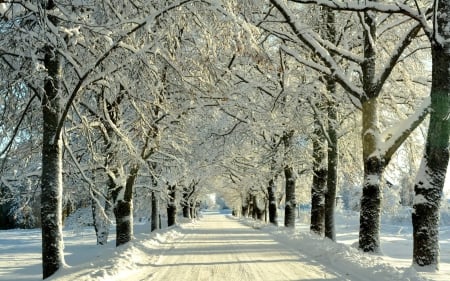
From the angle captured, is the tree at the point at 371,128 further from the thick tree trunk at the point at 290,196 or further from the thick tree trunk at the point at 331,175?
the thick tree trunk at the point at 290,196

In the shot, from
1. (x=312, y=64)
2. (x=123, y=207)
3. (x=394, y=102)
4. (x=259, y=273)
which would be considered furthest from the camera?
(x=123, y=207)

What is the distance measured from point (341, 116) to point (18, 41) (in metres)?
14.4

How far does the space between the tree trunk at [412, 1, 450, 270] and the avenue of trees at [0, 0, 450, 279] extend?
2cm

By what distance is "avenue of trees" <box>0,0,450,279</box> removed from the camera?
723 cm

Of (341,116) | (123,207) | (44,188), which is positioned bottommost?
(123,207)

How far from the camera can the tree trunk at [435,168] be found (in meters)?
8.22

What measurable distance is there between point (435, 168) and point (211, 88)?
4493mm

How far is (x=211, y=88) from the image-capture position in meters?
8.33

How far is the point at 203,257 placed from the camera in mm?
12609

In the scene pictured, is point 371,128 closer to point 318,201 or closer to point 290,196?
point 318,201

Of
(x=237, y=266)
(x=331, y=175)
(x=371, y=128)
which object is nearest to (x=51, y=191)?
(x=237, y=266)

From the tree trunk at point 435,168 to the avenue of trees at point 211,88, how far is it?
0.06ft

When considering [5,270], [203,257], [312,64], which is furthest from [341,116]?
[5,270]

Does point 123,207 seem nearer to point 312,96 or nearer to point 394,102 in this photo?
point 312,96
